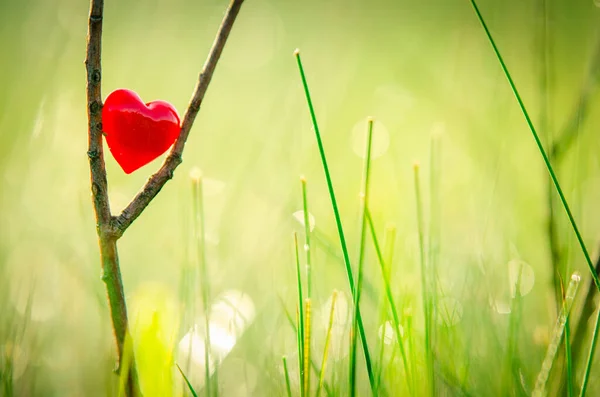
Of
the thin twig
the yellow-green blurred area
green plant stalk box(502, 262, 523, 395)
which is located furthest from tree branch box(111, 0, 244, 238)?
green plant stalk box(502, 262, 523, 395)

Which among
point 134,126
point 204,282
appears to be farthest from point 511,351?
point 134,126

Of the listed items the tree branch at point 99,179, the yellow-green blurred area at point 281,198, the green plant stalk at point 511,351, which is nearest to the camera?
the tree branch at point 99,179

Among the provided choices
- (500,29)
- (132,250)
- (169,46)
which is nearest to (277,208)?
(132,250)

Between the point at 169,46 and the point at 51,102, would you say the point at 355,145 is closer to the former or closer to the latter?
the point at 51,102

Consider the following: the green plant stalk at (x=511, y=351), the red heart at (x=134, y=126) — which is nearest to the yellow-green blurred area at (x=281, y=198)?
the green plant stalk at (x=511, y=351)

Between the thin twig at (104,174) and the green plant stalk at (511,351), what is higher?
the thin twig at (104,174)

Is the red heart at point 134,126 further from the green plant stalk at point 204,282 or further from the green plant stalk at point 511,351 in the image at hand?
the green plant stalk at point 511,351

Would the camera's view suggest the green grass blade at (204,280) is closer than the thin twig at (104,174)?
No

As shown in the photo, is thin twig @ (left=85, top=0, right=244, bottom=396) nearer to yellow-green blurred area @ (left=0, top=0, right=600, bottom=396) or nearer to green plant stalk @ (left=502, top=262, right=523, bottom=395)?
yellow-green blurred area @ (left=0, top=0, right=600, bottom=396)
